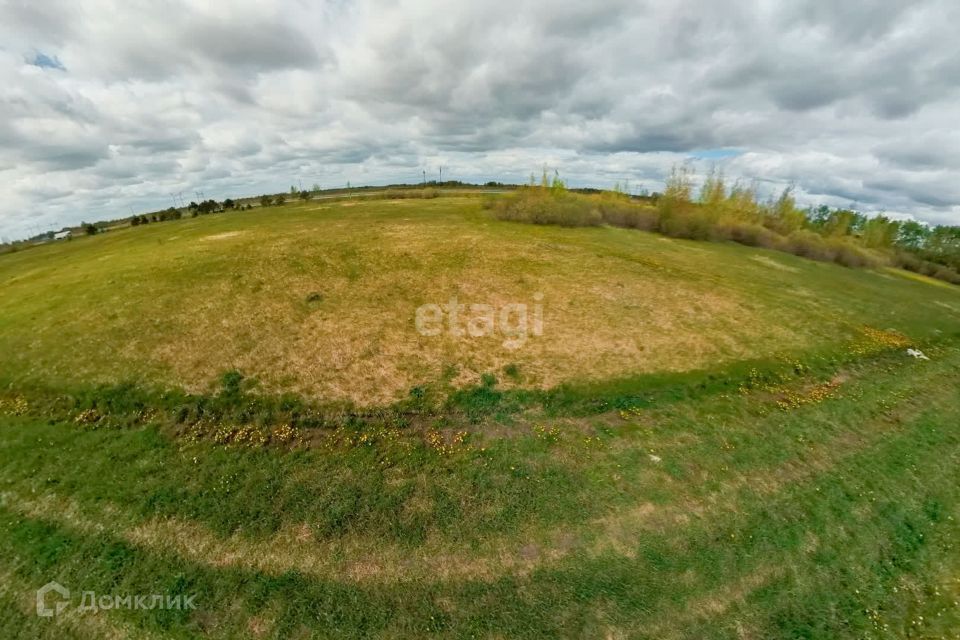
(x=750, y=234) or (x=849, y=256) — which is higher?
(x=750, y=234)

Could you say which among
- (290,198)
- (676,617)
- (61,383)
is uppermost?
(290,198)

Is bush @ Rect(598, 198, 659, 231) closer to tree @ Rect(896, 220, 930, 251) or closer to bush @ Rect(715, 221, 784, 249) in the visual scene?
bush @ Rect(715, 221, 784, 249)

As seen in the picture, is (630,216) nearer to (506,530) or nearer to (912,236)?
(506,530)

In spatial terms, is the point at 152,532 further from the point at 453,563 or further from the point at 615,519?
the point at 615,519

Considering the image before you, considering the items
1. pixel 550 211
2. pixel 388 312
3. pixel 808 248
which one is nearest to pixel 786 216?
pixel 808 248

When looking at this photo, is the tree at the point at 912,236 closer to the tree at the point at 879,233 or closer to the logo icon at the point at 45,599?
the tree at the point at 879,233

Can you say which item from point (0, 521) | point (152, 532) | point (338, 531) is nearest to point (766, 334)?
point (338, 531)
